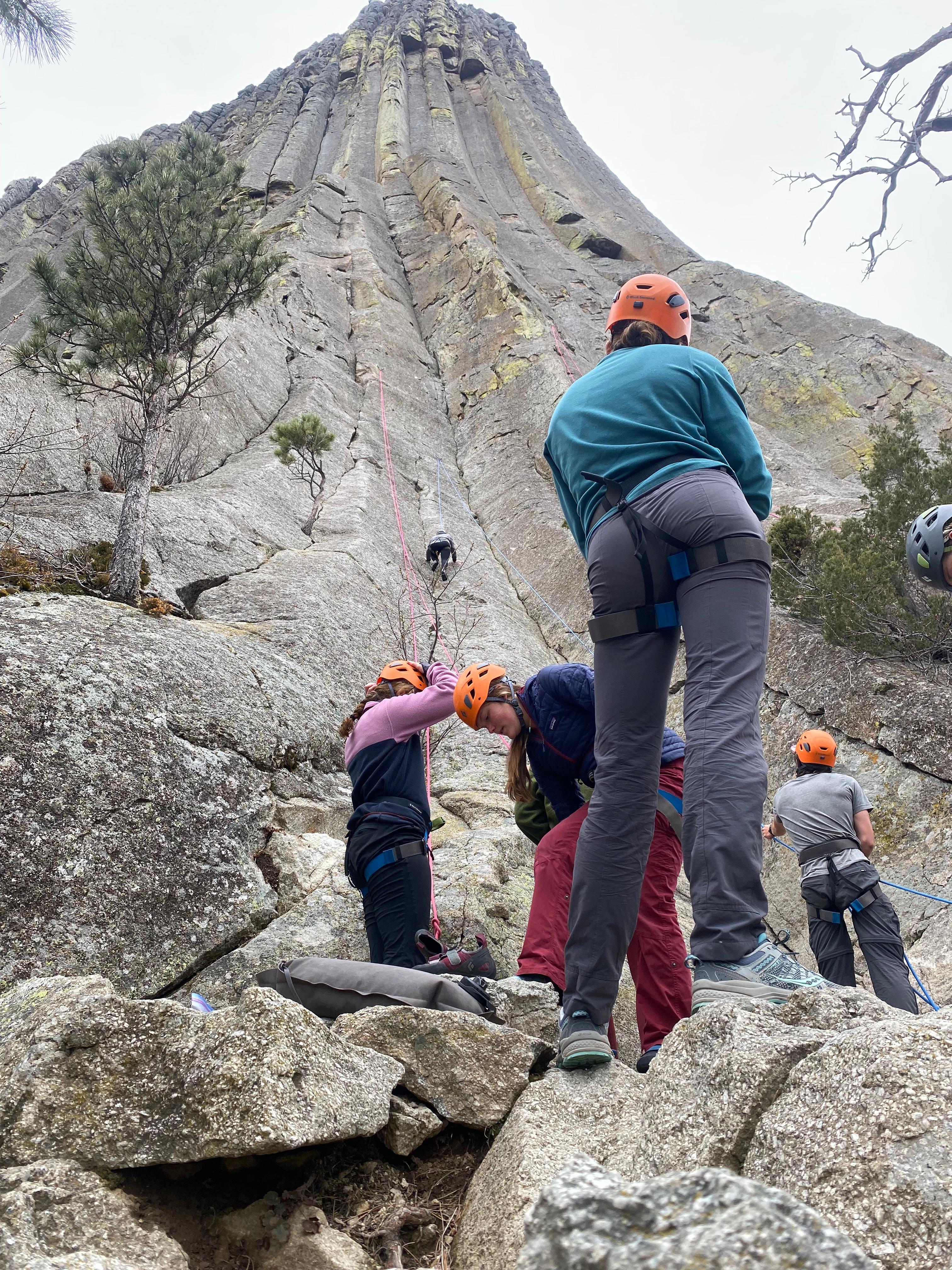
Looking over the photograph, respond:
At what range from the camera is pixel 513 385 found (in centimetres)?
2344

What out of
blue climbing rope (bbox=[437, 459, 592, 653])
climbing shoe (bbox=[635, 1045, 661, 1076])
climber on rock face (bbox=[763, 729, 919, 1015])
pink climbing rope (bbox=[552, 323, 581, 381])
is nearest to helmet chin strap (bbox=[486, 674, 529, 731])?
climbing shoe (bbox=[635, 1045, 661, 1076])

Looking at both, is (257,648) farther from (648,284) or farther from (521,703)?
(648,284)

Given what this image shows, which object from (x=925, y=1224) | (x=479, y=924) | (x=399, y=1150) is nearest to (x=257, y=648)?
(x=479, y=924)

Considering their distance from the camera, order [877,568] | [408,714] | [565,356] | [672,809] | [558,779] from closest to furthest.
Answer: [672,809] < [558,779] < [408,714] < [877,568] < [565,356]

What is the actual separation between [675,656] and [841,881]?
3.95 metres

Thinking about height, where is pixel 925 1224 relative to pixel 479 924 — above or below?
above

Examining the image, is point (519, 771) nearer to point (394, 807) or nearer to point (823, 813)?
point (394, 807)

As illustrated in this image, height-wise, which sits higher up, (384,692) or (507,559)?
(507,559)

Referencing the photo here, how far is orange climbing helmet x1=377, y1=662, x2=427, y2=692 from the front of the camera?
17.5 ft

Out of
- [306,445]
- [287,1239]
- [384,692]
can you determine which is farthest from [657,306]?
[306,445]

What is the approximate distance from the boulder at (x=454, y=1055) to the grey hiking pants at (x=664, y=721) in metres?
0.27

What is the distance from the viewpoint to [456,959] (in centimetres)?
432

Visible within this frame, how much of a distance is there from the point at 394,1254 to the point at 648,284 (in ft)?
11.9

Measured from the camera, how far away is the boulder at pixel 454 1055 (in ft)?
8.81
